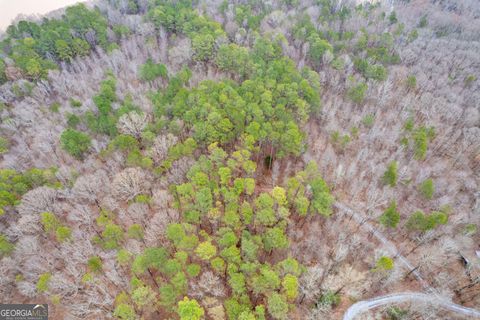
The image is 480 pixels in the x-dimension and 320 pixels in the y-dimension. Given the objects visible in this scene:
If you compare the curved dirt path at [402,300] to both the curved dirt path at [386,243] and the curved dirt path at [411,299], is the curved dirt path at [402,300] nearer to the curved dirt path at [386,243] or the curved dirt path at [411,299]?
the curved dirt path at [411,299]

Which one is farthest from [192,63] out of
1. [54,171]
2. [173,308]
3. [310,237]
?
[173,308]

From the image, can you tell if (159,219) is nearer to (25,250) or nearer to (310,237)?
(25,250)

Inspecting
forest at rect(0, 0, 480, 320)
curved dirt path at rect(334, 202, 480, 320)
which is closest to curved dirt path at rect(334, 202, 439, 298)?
curved dirt path at rect(334, 202, 480, 320)

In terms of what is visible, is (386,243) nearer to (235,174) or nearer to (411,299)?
(411,299)

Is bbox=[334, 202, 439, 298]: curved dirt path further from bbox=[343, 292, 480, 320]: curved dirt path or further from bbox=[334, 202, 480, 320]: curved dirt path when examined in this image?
bbox=[343, 292, 480, 320]: curved dirt path

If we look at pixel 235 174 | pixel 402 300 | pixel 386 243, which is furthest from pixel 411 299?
pixel 235 174
